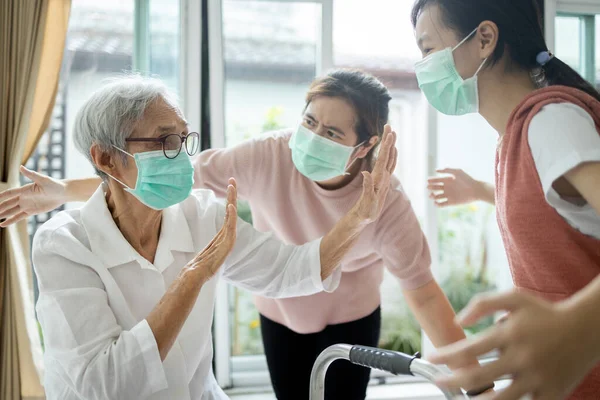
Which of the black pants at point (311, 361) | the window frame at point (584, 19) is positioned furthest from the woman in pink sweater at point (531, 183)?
the window frame at point (584, 19)

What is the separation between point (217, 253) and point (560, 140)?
769 mm

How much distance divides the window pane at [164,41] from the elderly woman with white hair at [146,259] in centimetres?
132

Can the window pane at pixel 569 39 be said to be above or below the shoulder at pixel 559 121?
above

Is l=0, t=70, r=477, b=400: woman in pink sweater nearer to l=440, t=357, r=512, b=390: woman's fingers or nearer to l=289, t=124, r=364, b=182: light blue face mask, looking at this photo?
l=289, t=124, r=364, b=182: light blue face mask

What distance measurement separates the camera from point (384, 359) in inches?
38.5

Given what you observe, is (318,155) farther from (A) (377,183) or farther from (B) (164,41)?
(B) (164,41)

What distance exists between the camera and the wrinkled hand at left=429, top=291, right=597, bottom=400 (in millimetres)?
528

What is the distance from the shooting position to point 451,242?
3568mm

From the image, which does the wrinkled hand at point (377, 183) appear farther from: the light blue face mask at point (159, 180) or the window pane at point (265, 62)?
the window pane at point (265, 62)

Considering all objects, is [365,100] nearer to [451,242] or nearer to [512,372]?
[512,372]

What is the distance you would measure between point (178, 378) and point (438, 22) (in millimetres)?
1053

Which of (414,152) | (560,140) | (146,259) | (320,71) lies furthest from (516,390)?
(414,152)

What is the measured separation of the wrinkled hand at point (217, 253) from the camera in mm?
1232

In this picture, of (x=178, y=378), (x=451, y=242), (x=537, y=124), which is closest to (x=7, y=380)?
(x=178, y=378)
